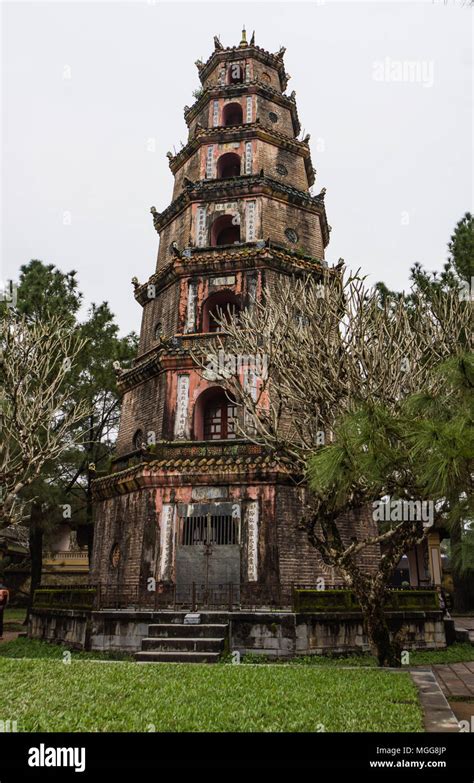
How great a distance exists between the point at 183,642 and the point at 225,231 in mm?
14015

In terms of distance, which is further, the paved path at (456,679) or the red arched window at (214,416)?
the red arched window at (214,416)

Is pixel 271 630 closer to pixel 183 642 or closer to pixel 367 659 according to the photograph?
pixel 183 642

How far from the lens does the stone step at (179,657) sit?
1166 cm

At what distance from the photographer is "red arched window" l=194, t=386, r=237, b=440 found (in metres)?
17.5

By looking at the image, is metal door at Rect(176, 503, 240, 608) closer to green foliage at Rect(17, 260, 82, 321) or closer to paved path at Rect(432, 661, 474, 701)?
paved path at Rect(432, 661, 474, 701)

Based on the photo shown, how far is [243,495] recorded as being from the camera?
611 inches

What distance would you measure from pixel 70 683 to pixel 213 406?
10.7 m

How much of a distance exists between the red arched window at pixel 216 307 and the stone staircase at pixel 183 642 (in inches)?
363

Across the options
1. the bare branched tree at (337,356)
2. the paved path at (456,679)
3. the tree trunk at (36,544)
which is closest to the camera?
the paved path at (456,679)

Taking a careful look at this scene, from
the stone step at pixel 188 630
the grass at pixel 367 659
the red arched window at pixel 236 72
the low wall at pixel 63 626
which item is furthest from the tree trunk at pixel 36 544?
the red arched window at pixel 236 72

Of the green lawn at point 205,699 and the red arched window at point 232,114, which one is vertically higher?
the red arched window at point 232,114

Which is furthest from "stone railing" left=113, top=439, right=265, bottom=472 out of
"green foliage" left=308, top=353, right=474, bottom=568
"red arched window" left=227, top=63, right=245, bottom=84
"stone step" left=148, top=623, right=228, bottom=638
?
"red arched window" left=227, top=63, right=245, bottom=84

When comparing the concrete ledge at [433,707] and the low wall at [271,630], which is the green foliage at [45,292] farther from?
the concrete ledge at [433,707]
